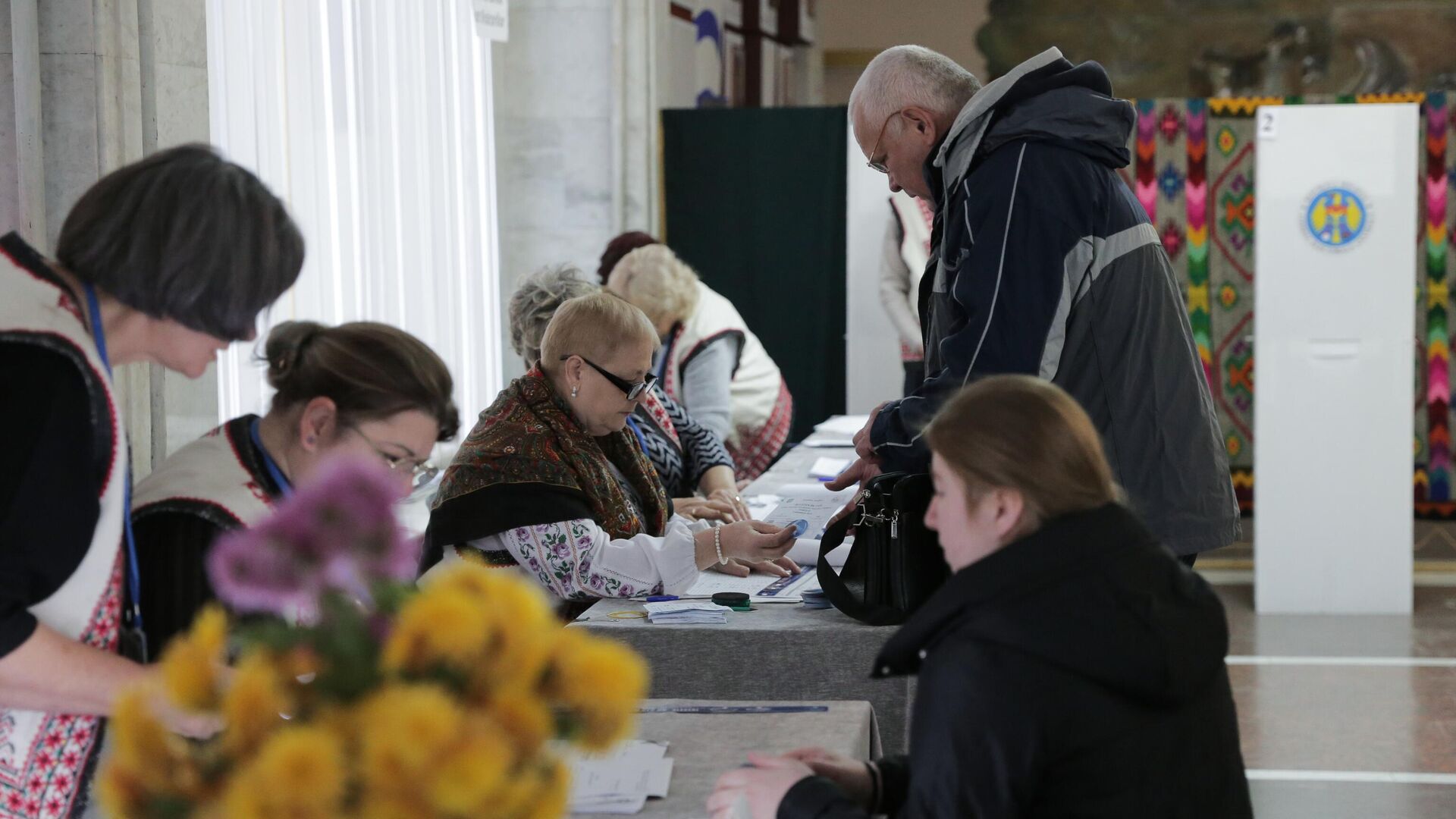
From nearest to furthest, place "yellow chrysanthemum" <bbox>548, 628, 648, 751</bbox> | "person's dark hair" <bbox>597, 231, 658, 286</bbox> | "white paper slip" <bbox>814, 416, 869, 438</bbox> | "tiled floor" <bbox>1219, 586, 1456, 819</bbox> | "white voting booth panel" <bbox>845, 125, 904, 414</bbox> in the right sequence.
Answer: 1. "yellow chrysanthemum" <bbox>548, 628, 648, 751</bbox>
2. "tiled floor" <bbox>1219, 586, 1456, 819</bbox>
3. "person's dark hair" <bbox>597, 231, 658, 286</bbox>
4. "white paper slip" <bbox>814, 416, 869, 438</bbox>
5. "white voting booth panel" <bbox>845, 125, 904, 414</bbox>

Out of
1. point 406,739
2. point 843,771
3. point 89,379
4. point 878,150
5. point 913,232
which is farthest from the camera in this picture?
point 913,232

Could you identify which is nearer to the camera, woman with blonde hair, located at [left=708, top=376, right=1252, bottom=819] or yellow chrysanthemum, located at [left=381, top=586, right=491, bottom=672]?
yellow chrysanthemum, located at [left=381, top=586, right=491, bottom=672]

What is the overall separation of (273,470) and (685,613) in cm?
108

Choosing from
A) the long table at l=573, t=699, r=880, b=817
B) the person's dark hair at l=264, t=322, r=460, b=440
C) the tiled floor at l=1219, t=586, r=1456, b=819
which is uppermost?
the person's dark hair at l=264, t=322, r=460, b=440

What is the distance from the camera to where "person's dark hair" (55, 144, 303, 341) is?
1.47 meters

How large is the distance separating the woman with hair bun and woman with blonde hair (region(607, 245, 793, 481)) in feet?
10.1

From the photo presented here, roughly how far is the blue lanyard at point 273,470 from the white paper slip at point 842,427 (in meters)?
3.82

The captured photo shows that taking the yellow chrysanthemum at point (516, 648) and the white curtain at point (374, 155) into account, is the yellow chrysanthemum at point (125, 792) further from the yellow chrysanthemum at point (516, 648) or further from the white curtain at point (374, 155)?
the white curtain at point (374, 155)

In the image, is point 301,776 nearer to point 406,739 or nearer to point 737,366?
point 406,739

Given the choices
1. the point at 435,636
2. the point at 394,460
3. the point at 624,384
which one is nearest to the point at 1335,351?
the point at 624,384

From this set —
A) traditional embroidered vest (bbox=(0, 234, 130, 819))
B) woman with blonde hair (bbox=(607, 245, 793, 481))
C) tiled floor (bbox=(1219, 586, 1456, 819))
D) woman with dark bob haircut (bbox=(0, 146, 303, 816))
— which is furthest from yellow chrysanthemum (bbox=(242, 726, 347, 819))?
woman with blonde hair (bbox=(607, 245, 793, 481))

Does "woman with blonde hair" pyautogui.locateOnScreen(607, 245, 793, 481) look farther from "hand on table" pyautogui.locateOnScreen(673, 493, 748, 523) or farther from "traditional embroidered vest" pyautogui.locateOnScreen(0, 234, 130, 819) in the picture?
"traditional embroidered vest" pyautogui.locateOnScreen(0, 234, 130, 819)

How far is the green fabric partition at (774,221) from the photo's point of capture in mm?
7680

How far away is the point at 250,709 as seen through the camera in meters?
0.97
